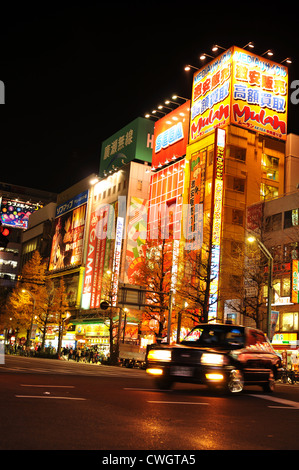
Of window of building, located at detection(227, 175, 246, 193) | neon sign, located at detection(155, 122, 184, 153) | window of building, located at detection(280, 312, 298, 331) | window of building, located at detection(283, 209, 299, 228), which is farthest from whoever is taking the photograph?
neon sign, located at detection(155, 122, 184, 153)

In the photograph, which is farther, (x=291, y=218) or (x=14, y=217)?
(x=14, y=217)

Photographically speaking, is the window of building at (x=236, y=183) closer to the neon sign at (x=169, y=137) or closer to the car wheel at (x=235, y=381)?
the neon sign at (x=169, y=137)

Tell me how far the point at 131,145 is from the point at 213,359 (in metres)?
56.0

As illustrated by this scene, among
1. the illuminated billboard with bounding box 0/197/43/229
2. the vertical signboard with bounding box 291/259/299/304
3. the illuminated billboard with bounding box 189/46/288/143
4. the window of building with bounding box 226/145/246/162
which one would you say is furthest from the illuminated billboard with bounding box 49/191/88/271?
the vertical signboard with bounding box 291/259/299/304

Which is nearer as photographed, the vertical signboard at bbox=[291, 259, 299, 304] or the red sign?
the vertical signboard at bbox=[291, 259, 299, 304]

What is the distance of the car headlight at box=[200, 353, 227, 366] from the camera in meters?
9.75

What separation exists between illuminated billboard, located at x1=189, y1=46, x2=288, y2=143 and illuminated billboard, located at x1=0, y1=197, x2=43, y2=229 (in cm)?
6893

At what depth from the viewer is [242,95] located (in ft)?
144

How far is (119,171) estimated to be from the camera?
62.9 m

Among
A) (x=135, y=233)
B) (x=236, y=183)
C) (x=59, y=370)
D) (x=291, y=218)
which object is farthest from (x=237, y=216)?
(x=59, y=370)

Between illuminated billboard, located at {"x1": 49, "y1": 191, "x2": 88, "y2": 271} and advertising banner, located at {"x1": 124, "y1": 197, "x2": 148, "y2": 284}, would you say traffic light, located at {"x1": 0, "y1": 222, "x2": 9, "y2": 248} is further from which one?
illuminated billboard, located at {"x1": 49, "y1": 191, "x2": 88, "y2": 271}

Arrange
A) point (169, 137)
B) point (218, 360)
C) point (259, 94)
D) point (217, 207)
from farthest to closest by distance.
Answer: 1. point (169, 137)
2. point (259, 94)
3. point (217, 207)
4. point (218, 360)

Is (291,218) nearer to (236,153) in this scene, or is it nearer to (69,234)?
(236,153)

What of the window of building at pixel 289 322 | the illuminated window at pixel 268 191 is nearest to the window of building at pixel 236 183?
the illuminated window at pixel 268 191
